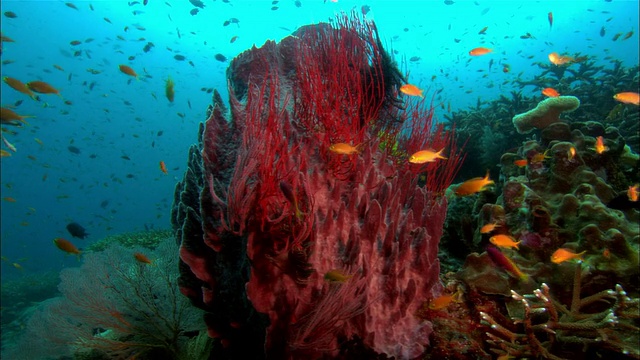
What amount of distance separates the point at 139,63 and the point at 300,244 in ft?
263

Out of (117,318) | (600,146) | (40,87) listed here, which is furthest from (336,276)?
(40,87)

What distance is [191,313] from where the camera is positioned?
330cm

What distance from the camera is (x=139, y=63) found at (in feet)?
216

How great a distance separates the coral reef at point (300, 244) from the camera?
7.45 ft

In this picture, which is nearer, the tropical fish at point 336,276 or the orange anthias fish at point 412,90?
the tropical fish at point 336,276

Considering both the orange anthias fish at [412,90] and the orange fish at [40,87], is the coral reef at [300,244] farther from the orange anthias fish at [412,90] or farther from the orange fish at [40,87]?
the orange fish at [40,87]

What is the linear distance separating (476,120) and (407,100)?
654cm

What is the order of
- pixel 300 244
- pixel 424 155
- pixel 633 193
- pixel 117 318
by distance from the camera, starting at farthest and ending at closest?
pixel 424 155 < pixel 117 318 < pixel 633 193 < pixel 300 244

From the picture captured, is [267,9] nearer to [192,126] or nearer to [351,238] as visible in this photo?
[192,126]

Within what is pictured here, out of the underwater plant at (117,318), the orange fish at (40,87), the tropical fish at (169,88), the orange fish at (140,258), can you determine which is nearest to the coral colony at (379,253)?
the underwater plant at (117,318)

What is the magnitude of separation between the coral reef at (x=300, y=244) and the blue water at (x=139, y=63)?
52.1m

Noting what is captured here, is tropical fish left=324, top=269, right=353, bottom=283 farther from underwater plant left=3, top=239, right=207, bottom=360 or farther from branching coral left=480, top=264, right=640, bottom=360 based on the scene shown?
underwater plant left=3, top=239, right=207, bottom=360

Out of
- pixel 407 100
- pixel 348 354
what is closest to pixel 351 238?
pixel 348 354

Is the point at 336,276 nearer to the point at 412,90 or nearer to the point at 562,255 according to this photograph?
the point at 562,255
